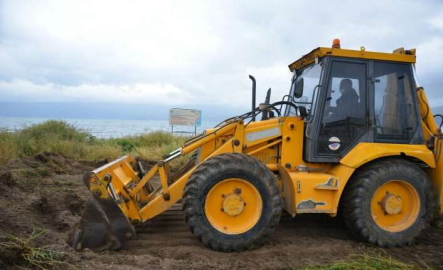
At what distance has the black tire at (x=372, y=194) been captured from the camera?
A: 4438mm

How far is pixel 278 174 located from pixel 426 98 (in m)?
2.43

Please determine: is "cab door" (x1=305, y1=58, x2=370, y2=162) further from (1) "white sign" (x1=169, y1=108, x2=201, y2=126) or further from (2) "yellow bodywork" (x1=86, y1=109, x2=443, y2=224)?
(1) "white sign" (x1=169, y1=108, x2=201, y2=126)

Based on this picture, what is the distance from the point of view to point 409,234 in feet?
15.0

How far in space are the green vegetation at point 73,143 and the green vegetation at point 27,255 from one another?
5.87m

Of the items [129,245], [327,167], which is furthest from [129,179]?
[327,167]

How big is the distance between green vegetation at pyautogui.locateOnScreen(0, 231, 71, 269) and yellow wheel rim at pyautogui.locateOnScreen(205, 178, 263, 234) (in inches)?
65.6

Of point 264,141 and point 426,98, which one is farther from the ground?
point 426,98

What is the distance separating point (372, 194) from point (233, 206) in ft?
5.85

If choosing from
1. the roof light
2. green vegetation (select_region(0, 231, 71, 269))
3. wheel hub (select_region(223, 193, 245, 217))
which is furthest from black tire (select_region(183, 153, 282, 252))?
the roof light

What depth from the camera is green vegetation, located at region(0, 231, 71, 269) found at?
3414 mm

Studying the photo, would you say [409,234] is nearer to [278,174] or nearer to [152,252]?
[278,174]

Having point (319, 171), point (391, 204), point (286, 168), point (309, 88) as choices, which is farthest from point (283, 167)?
point (391, 204)

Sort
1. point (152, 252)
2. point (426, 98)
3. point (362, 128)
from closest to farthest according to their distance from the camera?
point (152, 252)
point (362, 128)
point (426, 98)

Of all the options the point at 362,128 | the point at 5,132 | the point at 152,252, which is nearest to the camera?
the point at 152,252
